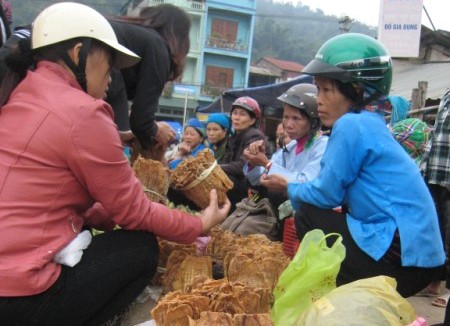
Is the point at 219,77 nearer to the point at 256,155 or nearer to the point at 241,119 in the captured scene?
the point at 241,119

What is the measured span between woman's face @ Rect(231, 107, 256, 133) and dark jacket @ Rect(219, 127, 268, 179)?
0.06 metres

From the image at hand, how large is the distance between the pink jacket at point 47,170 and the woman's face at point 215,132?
4421mm

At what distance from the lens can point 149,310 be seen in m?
2.77

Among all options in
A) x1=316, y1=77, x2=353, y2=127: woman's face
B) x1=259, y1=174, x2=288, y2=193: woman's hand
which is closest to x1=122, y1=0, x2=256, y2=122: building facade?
x1=259, y1=174, x2=288, y2=193: woman's hand

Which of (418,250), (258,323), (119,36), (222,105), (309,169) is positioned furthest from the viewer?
(222,105)

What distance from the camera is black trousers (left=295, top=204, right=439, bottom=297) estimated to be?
2.41m

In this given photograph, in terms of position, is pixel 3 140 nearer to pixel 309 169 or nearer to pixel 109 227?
pixel 109 227

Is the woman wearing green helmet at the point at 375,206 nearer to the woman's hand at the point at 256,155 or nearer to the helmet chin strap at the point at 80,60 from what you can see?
the woman's hand at the point at 256,155

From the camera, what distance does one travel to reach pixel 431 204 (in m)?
2.48

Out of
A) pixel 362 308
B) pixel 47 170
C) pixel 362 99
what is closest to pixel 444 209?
pixel 362 99

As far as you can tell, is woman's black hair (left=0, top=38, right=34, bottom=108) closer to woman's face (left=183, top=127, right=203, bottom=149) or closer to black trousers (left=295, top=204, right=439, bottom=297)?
black trousers (left=295, top=204, right=439, bottom=297)

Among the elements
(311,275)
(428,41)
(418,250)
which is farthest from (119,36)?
(428,41)

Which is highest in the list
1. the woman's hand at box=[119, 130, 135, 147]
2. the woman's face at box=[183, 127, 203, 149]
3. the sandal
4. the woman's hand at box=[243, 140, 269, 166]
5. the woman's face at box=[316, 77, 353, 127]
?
the woman's face at box=[316, 77, 353, 127]

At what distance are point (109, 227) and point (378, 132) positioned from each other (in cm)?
151
